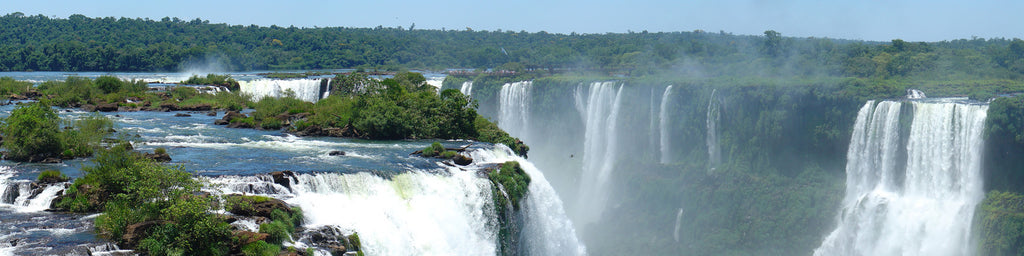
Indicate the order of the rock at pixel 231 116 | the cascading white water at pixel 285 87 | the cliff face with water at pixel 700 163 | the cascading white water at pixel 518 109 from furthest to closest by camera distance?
the cascading white water at pixel 518 109, the cascading white water at pixel 285 87, the cliff face with water at pixel 700 163, the rock at pixel 231 116

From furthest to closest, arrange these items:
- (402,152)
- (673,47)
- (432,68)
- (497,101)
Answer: (432,68) < (673,47) < (497,101) < (402,152)

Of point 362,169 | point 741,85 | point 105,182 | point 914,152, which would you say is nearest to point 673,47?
point 741,85

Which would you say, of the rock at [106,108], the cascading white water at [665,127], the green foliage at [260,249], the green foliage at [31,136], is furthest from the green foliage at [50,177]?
the cascading white water at [665,127]

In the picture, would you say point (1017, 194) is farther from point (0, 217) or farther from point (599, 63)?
point (599, 63)

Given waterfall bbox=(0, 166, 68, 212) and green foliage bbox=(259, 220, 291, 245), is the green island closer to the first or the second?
green foliage bbox=(259, 220, 291, 245)

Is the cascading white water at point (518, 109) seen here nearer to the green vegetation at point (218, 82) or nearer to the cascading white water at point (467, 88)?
the cascading white water at point (467, 88)

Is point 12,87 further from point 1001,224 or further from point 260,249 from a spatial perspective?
point 1001,224
